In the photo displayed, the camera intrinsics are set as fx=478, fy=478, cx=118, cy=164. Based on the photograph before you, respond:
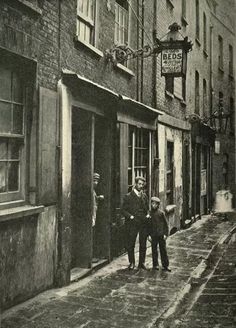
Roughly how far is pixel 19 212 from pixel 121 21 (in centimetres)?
611

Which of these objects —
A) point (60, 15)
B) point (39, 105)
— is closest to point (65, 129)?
point (39, 105)

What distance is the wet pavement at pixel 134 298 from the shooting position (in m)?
5.77

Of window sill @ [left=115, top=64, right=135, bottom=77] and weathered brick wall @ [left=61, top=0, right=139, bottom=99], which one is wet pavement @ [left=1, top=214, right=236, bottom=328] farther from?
window sill @ [left=115, top=64, right=135, bottom=77]

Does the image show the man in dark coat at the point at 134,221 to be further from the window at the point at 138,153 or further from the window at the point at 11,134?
the window at the point at 11,134

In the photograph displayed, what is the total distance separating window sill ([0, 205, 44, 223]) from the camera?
19.1 ft

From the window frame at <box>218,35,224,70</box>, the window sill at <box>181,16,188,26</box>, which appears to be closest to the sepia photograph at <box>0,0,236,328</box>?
the window sill at <box>181,16,188,26</box>

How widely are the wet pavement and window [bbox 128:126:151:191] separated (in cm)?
203

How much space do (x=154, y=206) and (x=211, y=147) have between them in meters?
13.1

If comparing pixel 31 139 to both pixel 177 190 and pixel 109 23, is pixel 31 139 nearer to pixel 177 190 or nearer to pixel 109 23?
pixel 109 23

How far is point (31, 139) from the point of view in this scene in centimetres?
659

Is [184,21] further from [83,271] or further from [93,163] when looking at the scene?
[83,271]

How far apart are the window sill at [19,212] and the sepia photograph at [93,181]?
2cm

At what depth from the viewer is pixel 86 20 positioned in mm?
8594

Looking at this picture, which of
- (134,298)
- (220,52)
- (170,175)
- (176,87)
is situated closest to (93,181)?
(134,298)
